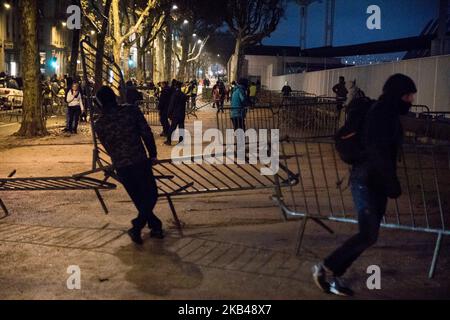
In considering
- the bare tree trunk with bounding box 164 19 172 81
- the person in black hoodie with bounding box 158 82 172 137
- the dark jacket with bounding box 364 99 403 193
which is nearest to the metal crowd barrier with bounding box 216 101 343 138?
the person in black hoodie with bounding box 158 82 172 137

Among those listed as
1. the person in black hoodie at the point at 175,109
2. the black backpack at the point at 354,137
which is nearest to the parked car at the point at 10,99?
the person in black hoodie at the point at 175,109

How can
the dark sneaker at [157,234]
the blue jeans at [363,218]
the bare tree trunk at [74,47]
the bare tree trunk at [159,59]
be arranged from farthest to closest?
the bare tree trunk at [159,59]
the bare tree trunk at [74,47]
the dark sneaker at [157,234]
the blue jeans at [363,218]

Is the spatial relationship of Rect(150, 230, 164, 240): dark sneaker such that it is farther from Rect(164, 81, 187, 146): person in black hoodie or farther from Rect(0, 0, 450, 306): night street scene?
Rect(164, 81, 187, 146): person in black hoodie

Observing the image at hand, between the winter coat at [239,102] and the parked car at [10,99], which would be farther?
the parked car at [10,99]

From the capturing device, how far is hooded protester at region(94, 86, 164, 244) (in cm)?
641

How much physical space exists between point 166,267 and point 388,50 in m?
58.1

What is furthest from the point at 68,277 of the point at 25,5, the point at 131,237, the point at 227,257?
the point at 25,5

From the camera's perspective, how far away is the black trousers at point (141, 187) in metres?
6.44

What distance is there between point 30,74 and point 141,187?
1235cm

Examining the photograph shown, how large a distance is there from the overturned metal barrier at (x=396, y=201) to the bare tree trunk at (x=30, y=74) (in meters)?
8.68

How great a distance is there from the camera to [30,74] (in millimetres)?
17594

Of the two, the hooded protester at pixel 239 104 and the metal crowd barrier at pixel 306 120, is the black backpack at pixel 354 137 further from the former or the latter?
the metal crowd barrier at pixel 306 120

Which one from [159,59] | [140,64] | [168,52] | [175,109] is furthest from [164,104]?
[159,59]

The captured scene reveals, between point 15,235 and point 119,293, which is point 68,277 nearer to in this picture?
point 119,293
